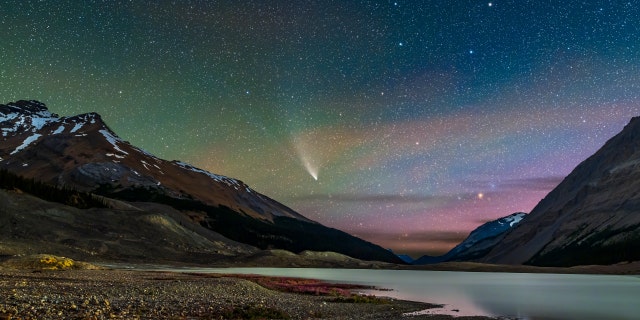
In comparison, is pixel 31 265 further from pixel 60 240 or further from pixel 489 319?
pixel 60 240

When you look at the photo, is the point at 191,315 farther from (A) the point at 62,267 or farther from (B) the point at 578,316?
(A) the point at 62,267

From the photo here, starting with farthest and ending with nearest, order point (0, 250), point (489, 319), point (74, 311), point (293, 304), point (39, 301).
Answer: point (0, 250), point (293, 304), point (489, 319), point (39, 301), point (74, 311)

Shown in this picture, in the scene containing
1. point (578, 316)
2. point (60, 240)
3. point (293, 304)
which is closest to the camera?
point (293, 304)

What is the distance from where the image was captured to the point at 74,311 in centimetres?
2833

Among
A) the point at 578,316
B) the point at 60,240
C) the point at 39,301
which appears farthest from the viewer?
the point at 60,240

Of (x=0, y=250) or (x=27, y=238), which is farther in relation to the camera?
(x=27, y=238)

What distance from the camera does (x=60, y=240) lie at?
614 ft

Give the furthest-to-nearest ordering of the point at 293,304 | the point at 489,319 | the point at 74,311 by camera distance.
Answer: the point at 293,304, the point at 489,319, the point at 74,311

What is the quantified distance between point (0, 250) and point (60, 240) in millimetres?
50346

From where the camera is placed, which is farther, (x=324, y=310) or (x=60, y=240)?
(x=60, y=240)

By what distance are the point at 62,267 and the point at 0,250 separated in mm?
66239

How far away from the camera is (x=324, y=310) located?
43969 mm

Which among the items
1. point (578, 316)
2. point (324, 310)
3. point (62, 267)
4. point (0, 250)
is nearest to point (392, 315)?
point (324, 310)

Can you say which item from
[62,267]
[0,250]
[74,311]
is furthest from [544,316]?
[0,250]
